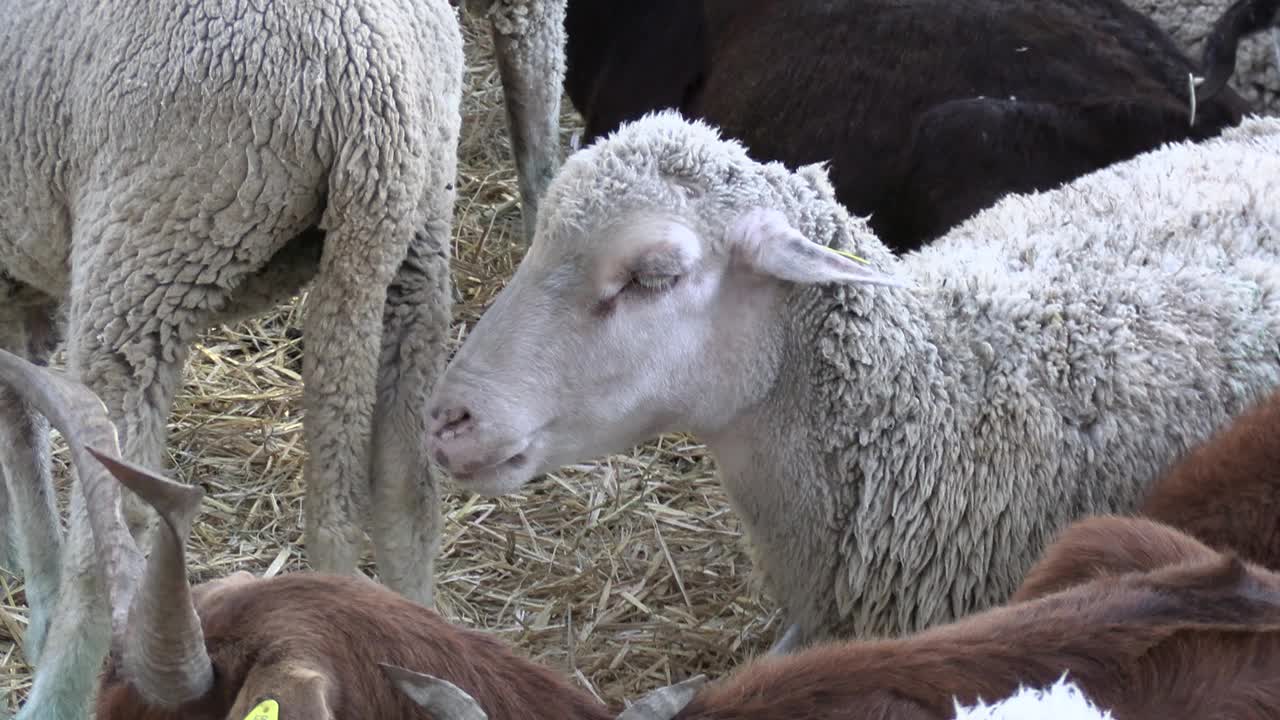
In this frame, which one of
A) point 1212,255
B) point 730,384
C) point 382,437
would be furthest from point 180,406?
point 1212,255

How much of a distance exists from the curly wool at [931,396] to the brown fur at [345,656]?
123 centimetres

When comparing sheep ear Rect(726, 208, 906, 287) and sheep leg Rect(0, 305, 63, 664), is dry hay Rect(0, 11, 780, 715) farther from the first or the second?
sheep ear Rect(726, 208, 906, 287)

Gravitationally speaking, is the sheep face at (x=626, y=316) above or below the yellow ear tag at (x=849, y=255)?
below

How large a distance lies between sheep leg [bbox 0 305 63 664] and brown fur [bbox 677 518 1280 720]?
103 inches

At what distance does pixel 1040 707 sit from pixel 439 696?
767 mm

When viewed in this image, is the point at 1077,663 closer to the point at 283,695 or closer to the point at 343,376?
the point at 283,695

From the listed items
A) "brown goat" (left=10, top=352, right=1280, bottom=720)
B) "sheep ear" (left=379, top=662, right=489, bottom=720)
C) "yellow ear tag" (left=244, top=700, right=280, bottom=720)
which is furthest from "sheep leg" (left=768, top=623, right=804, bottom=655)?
"yellow ear tag" (left=244, top=700, right=280, bottom=720)

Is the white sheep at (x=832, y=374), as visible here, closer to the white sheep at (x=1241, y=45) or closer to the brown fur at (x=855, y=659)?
the brown fur at (x=855, y=659)

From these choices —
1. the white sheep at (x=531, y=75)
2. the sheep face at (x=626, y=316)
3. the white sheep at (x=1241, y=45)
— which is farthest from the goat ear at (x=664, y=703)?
the white sheep at (x=1241, y=45)

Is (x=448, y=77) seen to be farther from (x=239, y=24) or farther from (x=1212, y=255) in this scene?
(x=1212, y=255)

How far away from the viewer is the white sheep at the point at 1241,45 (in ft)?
16.3

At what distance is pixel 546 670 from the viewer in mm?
1939

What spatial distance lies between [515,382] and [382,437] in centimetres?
64

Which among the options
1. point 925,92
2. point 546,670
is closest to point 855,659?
point 546,670
